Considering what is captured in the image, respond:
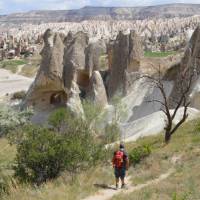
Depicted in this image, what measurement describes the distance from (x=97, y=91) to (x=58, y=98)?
515 cm

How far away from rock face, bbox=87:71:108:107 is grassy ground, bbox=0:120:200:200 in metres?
12.2

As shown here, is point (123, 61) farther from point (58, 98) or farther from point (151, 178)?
point (151, 178)

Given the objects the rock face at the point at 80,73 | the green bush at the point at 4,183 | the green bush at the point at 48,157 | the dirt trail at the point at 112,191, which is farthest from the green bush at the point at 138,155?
the rock face at the point at 80,73

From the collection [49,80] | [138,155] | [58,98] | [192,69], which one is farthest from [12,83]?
[138,155]

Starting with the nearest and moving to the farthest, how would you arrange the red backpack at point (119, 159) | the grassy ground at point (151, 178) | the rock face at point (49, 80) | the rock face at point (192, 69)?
the grassy ground at point (151, 178), the red backpack at point (119, 159), the rock face at point (192, 69), the rock face at point (49, 80)

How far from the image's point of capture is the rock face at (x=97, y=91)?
30312 mm

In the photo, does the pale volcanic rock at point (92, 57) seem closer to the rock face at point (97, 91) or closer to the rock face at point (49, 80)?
the rock face at point (97, 91)

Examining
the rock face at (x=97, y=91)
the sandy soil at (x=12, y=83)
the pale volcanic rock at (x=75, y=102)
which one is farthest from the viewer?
the sandy soil at (x=12, y=83)

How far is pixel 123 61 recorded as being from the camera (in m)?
31.1

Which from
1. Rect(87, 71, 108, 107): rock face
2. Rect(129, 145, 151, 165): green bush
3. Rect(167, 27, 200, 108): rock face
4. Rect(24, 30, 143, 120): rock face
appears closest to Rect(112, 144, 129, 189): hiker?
Rect(129, 145, 151, 165): green bush

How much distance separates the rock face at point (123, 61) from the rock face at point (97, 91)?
24.9 inches

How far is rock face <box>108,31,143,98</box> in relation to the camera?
30.6 meters

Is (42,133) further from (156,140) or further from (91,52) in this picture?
(91,52)

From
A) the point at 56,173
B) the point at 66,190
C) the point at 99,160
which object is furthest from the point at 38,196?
the point at 99,160
